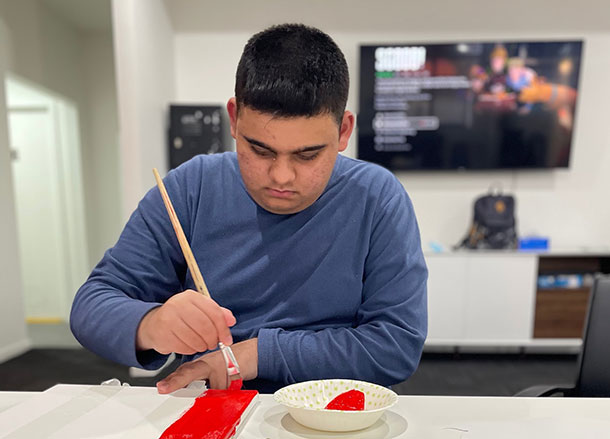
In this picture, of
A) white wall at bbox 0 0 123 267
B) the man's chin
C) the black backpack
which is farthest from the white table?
white wall at bbox 0 0 123 267

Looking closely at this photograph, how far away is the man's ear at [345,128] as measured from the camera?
85 cm

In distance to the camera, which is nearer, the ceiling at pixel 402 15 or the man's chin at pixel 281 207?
the man's chin at pixel 281 207

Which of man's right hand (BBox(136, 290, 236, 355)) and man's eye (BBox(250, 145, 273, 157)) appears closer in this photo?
man's right hand (BBox(136, 290, 236, 355))

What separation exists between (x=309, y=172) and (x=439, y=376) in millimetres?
2368

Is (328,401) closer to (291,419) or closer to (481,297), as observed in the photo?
(291,419)

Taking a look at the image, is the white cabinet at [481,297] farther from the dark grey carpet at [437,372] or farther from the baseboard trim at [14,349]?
the baseboard trim at [14,349]

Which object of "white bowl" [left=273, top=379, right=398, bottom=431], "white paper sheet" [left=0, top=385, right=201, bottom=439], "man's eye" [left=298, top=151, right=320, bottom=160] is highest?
"man's eye" [left=298, top=151, right=320, bottom=160]

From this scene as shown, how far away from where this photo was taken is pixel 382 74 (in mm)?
3068

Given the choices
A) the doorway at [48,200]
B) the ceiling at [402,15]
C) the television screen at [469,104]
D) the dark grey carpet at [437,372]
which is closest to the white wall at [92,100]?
the doorway at [48,200]

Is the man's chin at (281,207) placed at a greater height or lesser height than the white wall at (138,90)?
lesser

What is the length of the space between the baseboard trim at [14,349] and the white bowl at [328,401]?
10.2 feet

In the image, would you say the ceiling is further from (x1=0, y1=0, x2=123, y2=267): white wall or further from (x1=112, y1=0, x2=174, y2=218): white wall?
(x1=0, y1=0, x2=123, y2=267): white wall

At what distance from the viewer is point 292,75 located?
30.3 inches

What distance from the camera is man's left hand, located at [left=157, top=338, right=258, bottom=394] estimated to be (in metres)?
0.78
